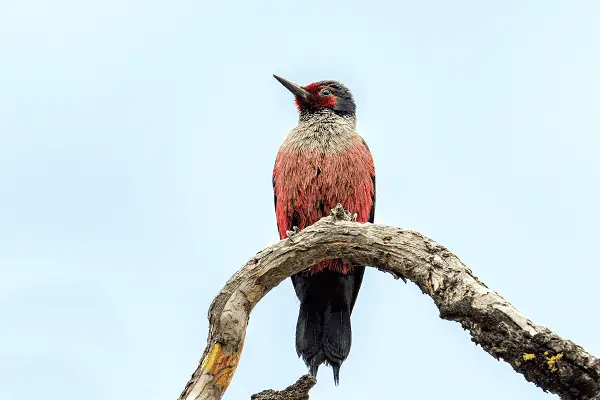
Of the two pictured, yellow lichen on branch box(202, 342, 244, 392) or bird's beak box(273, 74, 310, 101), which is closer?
yellow lichen on branch box(202, 342, 244, 392)

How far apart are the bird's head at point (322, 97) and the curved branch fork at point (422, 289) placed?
270 centimetres

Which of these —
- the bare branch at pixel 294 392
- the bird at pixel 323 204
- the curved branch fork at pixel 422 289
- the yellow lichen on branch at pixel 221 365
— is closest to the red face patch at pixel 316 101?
the bird at pixel 323 204

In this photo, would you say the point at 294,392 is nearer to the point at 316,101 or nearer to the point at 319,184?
the point at 319,184

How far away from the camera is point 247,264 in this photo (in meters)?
6.52

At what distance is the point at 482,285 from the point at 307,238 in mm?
1426

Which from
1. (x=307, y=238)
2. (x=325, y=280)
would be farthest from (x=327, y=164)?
(x=307, y=238)

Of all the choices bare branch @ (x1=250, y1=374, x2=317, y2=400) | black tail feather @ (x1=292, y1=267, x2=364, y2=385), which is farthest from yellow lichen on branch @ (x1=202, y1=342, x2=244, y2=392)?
black tail feather @ (x1=292, y1=267, x2=364, y2=385)

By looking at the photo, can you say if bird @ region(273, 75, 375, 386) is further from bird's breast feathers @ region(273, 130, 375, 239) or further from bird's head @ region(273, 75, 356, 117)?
bird's head @ region(273, 75, 356, 117)

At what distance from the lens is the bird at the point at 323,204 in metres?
7.99

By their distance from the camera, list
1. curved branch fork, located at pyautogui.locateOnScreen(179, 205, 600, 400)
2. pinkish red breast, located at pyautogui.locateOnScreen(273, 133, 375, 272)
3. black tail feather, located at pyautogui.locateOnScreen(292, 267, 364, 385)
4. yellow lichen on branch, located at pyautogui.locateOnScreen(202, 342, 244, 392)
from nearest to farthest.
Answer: curved branch fork, located at pyautogui.locateOnScreen(179, 205, 600, 400) → yellow lichen on branch, located at pyautogui.locateOnScreen(202, 342, 244, 392) → black tail feather, located at pyautogui.locateOnScreen(292, 267, 364, 385) → pinkish red breast, located at pyautogui.locateOnScreen(273, 133, 375, 272)

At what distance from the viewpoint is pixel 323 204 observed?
8.14 meters

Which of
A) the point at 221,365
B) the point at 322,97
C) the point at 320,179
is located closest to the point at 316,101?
the point at 322,97

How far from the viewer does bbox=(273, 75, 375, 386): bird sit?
7.99 m

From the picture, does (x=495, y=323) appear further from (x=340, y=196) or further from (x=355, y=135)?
(x=355, y=135)
